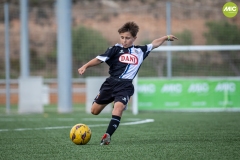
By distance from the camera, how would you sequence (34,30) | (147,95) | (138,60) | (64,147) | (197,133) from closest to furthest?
(64,147) < (138,60) < (197,133) < (147,95) < (34,30)

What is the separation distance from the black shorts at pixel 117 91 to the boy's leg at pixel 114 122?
117mm

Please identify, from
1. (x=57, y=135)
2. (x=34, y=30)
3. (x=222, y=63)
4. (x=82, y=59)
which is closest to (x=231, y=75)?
(x=222, y=63)

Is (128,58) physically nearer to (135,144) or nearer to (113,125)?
(113,125)

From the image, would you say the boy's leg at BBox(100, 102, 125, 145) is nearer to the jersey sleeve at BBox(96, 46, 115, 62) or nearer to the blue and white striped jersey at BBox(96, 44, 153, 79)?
the blue and white striped jersey at BBox(96, 44, 153, 79)

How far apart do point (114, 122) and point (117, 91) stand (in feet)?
2.27

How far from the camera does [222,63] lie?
19.6 meters

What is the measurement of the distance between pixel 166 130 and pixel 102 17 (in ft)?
105

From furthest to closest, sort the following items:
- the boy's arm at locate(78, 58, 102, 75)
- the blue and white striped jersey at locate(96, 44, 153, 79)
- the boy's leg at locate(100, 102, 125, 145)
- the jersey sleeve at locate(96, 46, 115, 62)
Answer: the blue and white striped jersey at locate(96, 44, 153, 79)
the jersey sleeve at locate(96, 46, 115, 62)
the boy's arm at locate(78, 58, 102, 75)
the boy's leg at locate(100, 102, 125, 145)

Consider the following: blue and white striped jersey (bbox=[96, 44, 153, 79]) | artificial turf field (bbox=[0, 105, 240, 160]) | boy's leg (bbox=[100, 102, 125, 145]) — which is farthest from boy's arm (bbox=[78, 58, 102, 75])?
artificial turf field (bbox=[0, 105, 240, 160])

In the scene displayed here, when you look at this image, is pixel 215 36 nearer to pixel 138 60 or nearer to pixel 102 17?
pixel 138 60

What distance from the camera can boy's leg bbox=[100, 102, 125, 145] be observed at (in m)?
7.61

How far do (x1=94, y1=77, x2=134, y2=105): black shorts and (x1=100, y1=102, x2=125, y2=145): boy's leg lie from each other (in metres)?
0.12

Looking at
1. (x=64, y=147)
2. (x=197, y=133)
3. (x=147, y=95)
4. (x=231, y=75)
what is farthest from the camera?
(x=231, y=75)

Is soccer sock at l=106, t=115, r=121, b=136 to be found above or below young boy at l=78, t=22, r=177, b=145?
below
